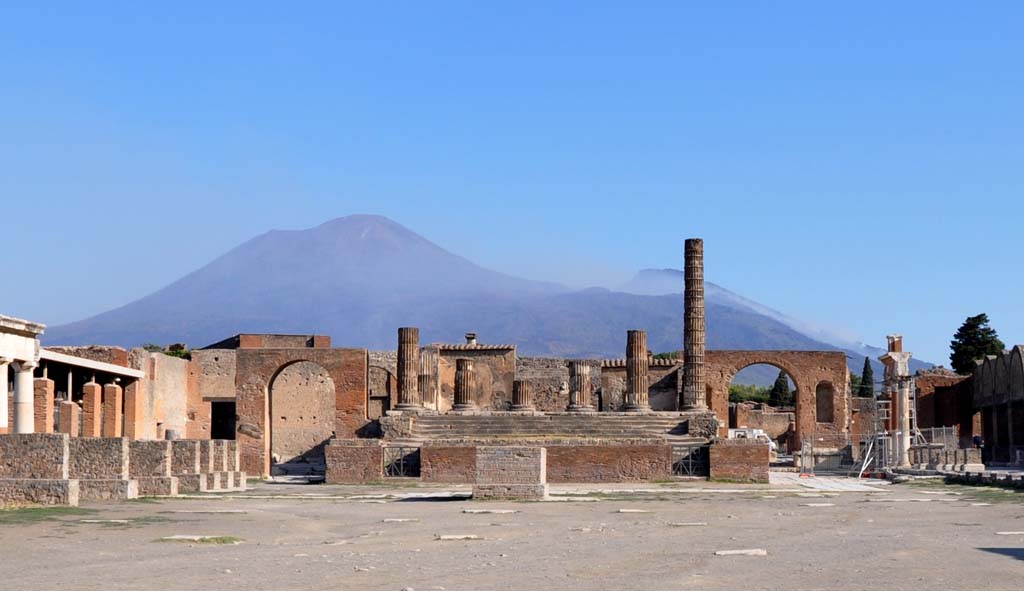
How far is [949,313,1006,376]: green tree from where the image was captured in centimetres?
8275

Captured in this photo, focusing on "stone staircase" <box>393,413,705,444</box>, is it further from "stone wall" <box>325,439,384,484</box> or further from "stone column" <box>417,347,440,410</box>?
"stone column" <box>417,347,440,410</box>

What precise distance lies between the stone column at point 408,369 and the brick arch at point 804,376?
13.3 metres

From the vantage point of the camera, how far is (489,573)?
12828mm

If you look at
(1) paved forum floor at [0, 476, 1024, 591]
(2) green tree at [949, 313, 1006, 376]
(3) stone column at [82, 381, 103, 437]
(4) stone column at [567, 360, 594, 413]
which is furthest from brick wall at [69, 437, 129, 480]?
(2) green tree at [949, 313, 1006, 376]

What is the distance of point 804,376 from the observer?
177 feet

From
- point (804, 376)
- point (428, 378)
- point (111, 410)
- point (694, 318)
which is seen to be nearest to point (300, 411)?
point (428, 378)

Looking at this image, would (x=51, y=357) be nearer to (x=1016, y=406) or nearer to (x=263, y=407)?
(x=263, y=407)

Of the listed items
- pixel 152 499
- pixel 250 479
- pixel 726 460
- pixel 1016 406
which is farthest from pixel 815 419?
pixel 152 499

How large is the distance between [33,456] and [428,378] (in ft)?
93.8

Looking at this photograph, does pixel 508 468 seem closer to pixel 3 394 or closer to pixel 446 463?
pixel 446 463

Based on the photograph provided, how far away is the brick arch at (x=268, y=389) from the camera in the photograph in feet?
139

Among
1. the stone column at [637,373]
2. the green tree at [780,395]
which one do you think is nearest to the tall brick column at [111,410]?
the stone column at [637,373]

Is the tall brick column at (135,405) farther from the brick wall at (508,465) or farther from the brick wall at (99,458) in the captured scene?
the brick wall at (508,465)

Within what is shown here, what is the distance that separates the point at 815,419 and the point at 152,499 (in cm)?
3353
